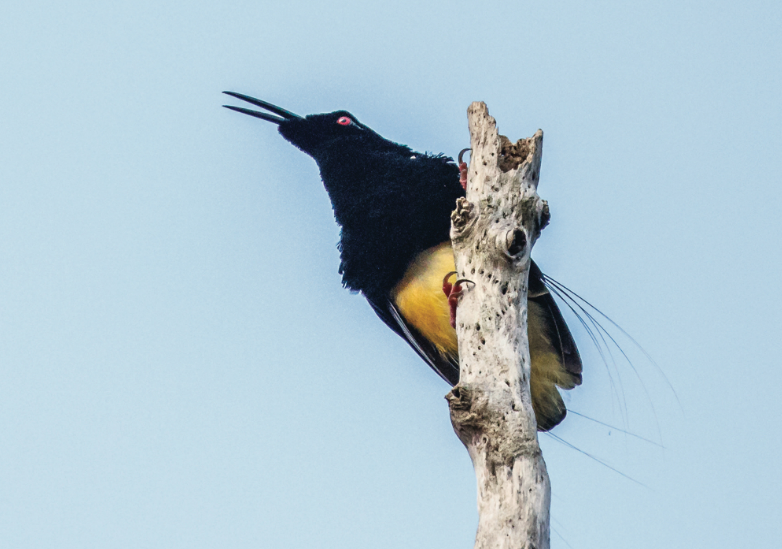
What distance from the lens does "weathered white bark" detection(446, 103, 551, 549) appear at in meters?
2.97

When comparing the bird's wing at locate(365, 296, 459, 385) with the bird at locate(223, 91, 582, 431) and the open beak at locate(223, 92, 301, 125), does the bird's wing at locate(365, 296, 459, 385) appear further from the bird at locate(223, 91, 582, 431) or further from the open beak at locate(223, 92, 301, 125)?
the open beak at locate(223, 92, 301, 125)

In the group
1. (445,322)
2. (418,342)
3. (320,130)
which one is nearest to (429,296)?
(445,322)

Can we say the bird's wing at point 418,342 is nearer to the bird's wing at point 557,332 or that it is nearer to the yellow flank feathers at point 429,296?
the yellow flank feathers at point 429,296

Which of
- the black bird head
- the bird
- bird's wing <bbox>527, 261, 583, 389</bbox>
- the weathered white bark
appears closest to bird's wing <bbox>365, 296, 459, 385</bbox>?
the bird

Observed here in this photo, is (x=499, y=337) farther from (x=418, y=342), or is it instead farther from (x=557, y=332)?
(x=418, y=342)

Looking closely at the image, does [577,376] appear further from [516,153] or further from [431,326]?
[516,153]

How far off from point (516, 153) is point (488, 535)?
1765mm

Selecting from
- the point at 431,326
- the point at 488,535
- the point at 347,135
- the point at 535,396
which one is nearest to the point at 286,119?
the point at 347,135

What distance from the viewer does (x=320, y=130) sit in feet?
19.7

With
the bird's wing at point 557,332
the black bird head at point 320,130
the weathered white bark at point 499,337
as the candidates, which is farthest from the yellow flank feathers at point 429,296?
the weathered white bark at point 499,337

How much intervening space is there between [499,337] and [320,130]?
300 centimetres

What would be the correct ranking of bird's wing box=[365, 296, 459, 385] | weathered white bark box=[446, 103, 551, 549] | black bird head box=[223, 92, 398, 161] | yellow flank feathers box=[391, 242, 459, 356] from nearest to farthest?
weathered white bark box=[446, 103, 551, 549] < yellow flank feathers box=[391, 242, 459, 356] < bird's wing box=[365, 296, 459, 385] < black bird head box=[223, 92, 398, 161]

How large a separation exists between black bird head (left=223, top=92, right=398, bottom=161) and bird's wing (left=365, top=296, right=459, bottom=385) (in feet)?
3.50

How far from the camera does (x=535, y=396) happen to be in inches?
215
